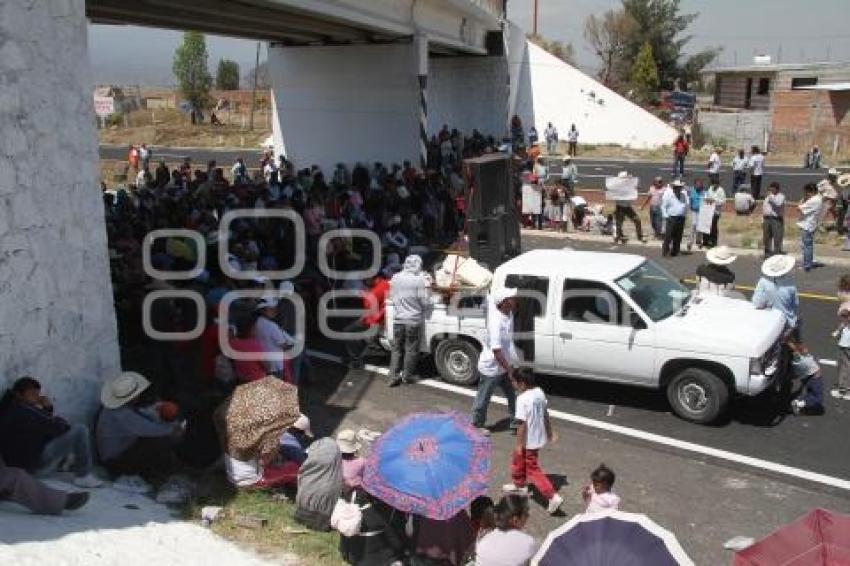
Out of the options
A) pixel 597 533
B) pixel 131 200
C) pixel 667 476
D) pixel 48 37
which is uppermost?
pixel 48 37

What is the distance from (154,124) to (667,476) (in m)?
55.8

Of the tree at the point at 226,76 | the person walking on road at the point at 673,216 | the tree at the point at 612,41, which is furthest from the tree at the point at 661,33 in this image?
the person walking on road at the point at 673,216

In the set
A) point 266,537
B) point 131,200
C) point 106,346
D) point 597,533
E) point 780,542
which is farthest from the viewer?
point 131,200

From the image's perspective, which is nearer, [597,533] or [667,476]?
[597,533]

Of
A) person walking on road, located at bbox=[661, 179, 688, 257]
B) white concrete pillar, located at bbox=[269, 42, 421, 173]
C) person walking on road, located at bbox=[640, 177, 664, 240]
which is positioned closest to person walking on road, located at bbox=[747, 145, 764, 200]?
person walking on road, located at bbox=[640, 177, 664, 240]

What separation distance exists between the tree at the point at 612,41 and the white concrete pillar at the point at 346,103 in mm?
47324

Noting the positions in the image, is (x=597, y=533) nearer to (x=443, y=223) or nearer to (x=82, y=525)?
(x=82, y=525)

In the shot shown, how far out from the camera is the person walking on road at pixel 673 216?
1620 centimetres

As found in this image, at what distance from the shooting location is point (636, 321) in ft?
30.5

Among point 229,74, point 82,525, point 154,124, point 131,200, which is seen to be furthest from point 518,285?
point 229,74

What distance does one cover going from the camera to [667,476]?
7.99 meters

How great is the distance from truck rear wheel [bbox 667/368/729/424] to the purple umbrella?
4.73 meters

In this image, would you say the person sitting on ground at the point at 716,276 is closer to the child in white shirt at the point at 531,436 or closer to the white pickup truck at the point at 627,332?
the white pickup truck at the point at 627,332

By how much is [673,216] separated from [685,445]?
854 centimetres
